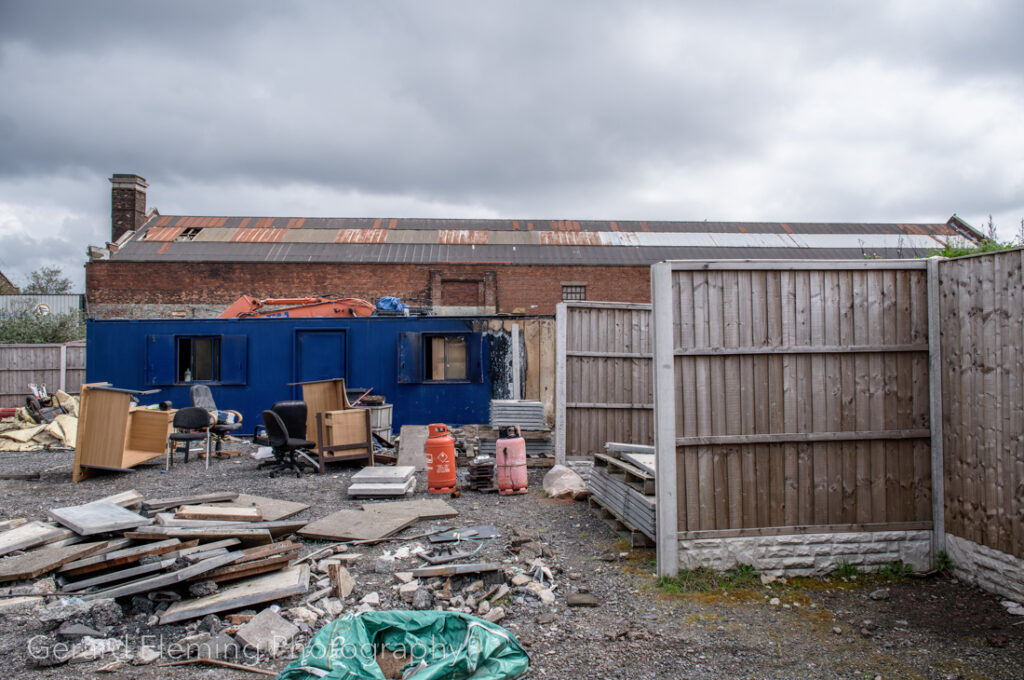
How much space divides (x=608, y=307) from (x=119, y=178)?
28706 mm

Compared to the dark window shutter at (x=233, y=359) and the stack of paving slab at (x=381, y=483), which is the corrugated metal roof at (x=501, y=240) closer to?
the dark window shutter at (x=233, y=359)

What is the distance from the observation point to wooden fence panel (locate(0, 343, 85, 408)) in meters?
16.8

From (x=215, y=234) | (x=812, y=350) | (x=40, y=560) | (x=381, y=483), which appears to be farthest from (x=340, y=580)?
(x=215, y=234)

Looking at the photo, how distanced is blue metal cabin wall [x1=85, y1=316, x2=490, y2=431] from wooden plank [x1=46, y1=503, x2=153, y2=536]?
25.0 ft

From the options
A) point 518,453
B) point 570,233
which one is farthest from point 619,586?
point 570,233

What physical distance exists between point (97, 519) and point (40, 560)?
0.65 m

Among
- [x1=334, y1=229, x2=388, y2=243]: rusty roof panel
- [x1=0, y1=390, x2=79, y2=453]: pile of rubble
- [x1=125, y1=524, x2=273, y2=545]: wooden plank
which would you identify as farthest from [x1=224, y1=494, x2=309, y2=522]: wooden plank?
[x1=334, y1=229, x2=388, y2=243]: rusty roof panel

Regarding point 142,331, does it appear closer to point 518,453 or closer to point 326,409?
point 326,409

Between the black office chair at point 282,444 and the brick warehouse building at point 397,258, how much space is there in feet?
44.5

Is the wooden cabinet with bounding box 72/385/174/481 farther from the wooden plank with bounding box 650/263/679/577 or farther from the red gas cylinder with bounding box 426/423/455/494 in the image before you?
the wooden plank with bounding box 650/263/679/577

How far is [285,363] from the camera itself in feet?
44.4

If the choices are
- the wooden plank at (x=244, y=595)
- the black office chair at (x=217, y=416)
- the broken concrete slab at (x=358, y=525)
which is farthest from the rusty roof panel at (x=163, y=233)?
the wooden plank at (x=244, y=595)

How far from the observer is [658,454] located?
464 centimetres

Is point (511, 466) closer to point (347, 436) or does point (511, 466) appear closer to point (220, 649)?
point (347, 436)
